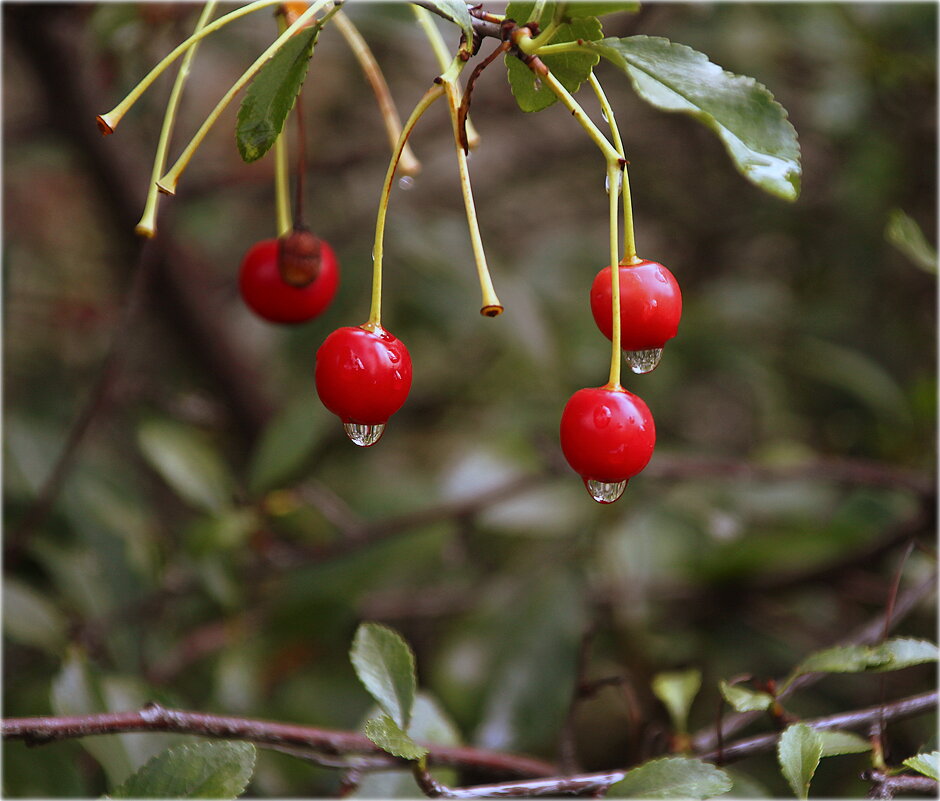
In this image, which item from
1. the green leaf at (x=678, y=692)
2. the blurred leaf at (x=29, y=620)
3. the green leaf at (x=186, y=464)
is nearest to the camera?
the green leaf at (x=678, y=692)

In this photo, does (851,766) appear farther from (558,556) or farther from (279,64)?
(279,64)

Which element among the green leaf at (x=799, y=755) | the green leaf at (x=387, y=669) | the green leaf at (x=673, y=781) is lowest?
the green leaf at (x=799, y=755)

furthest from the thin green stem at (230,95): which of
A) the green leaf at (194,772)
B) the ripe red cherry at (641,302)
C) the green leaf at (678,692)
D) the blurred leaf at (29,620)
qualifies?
the blurred leaf at (29,620)

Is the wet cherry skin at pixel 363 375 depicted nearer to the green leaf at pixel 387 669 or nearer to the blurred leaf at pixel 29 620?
the green leaf at pixel 387 669

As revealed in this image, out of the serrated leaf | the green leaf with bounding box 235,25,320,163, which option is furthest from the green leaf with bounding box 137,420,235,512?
the serrated leaf

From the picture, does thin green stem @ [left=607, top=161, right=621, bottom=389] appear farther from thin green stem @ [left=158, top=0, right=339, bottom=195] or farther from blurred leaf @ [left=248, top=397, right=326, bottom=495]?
blurred leaf @ [left=248, top=397, right=326, bottom=495]

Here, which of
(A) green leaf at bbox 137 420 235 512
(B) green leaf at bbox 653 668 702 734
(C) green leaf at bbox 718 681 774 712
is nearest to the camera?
(C) green leaf at bbox 718 681 774 712
